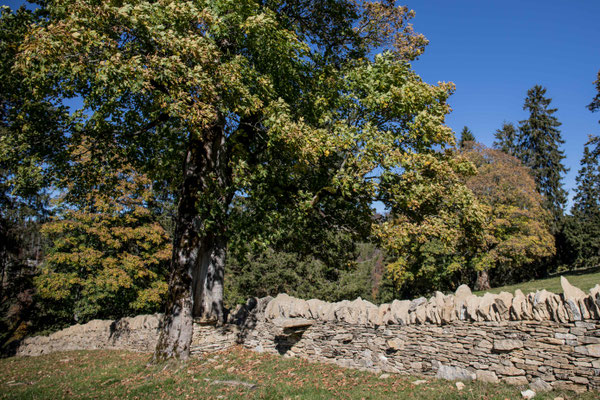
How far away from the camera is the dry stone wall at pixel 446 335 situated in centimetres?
566

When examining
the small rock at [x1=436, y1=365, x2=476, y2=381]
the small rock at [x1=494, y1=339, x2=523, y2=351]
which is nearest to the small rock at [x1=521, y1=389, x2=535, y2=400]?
the small rock at [x1=494, y1=339, x2=523, y2=351]

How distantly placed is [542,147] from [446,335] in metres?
48.3

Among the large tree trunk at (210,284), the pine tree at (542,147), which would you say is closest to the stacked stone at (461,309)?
the large tree trunk at (210,284)

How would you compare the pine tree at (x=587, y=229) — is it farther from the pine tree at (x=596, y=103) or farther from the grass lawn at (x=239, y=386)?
the grass lawn at (x=239, y=386)

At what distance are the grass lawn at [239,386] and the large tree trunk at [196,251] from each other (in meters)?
0.92

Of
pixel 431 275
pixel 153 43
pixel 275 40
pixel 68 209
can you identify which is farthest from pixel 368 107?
pixel 431 275

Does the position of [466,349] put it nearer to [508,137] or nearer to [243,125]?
[243,125]

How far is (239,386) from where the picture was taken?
7.16 metres

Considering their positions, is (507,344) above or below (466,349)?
above

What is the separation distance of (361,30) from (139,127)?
874 centimetres

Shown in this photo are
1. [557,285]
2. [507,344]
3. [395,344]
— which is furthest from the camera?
[557,285]

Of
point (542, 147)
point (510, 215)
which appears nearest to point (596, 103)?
point (510, 215)

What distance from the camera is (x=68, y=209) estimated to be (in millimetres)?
19797

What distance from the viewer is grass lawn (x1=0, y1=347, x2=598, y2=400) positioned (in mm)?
6273
